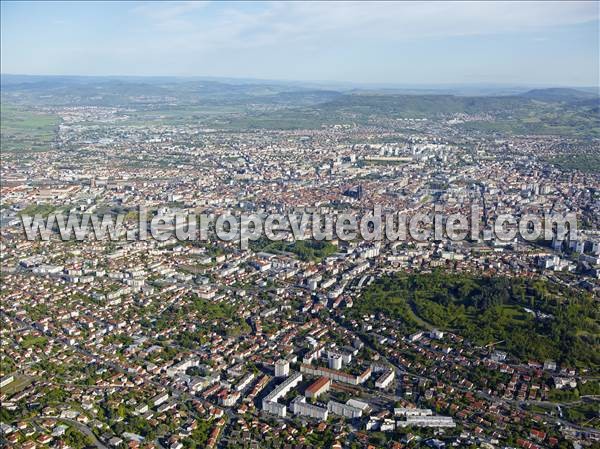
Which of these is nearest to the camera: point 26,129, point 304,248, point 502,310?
point 502,310

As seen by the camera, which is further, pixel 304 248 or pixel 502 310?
pixel 304 248

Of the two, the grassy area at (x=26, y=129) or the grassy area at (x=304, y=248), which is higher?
the grassy area at (x=26, y=129)

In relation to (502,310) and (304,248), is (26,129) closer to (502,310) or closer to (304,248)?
(304,248)

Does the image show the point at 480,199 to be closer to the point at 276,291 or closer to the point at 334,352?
the point at 276,291

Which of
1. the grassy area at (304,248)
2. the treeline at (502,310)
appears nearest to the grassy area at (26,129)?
the grassy area at (304,248)

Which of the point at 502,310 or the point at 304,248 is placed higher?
the point at 304,248

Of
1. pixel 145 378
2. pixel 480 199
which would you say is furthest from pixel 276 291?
pixel 480 199

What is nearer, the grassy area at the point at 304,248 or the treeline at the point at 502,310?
the treeline at the point at 502,310

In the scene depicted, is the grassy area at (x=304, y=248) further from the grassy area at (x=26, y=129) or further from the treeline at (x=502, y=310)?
the grassy area at (x=26, y=129)

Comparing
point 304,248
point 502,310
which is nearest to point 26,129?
point 304,248
